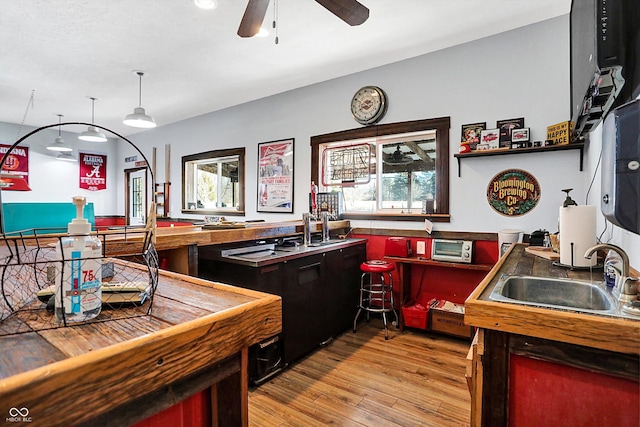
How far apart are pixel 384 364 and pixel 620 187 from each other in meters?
2.06

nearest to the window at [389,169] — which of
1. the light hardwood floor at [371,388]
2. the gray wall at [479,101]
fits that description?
the gray wall at [479,101]

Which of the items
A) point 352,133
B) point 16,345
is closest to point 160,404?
point 16,345

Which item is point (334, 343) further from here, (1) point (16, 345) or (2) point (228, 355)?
(1) point (16, 345)

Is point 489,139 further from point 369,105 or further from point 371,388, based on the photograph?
point 371,388

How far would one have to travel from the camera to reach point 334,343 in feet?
9.81

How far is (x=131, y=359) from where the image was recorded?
481 mm

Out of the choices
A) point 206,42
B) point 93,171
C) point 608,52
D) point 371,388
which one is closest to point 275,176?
point 206,42

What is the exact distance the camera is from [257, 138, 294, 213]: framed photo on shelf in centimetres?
448

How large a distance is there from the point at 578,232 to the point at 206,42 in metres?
3.35

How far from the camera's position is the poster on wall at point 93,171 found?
278 inches

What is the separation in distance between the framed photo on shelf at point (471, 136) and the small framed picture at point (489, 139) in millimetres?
48

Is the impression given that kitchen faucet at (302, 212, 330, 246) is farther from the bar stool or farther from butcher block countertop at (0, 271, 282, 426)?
butcher block countertop at (0, 271, 282, 426)

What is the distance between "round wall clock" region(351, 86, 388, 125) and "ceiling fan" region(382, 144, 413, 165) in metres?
0.42

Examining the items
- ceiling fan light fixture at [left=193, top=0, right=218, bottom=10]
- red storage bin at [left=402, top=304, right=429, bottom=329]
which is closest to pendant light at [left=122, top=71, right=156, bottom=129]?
ceiling fan light fixture at [left=193, top=0, right=218, bottom=10]
